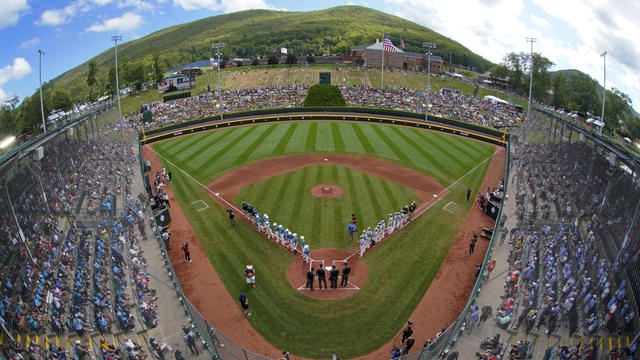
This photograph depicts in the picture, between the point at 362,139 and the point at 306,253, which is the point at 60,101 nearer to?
the point at 362,139

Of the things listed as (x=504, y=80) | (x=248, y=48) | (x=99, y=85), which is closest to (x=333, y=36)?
(x=248, y=48)

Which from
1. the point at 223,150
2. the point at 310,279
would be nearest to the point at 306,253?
the point at 310,279

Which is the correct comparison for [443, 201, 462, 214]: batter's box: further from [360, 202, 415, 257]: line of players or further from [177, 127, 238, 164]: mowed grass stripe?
[177, 127, 238, 164]: mowed grass stripe

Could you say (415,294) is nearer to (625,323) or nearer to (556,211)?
(625,323)

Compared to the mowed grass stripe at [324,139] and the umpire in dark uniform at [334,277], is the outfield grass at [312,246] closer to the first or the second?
the mowed grass stripe at [324,139]

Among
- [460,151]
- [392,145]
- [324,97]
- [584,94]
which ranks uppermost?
[584,94]

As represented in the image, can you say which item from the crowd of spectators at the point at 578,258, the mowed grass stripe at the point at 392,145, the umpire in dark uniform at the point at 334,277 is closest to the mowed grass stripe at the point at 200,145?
the mowed grass stripe at the point at 392,145
